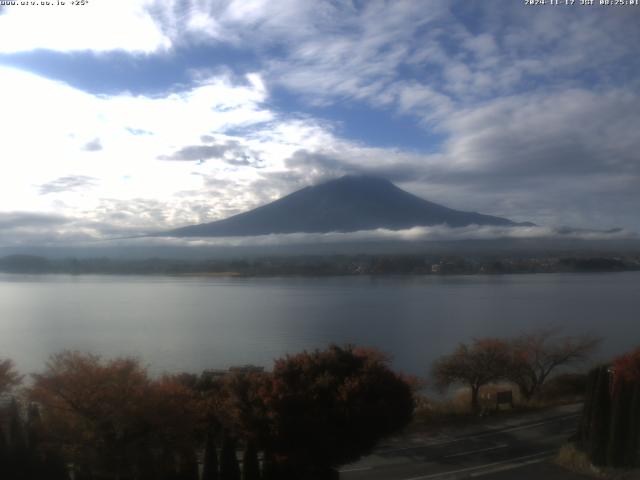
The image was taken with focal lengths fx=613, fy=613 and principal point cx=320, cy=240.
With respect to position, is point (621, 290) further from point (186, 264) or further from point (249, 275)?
point (186, 264)

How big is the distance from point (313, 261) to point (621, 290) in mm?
23322

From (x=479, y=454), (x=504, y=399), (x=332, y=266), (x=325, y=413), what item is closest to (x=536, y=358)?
(x=504, y=399)

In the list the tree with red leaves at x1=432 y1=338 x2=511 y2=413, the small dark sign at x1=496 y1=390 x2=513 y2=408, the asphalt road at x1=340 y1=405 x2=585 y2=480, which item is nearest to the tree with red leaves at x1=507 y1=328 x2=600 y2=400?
the tree with red leaves at x1=432 y1=338 x2=511 y2=413

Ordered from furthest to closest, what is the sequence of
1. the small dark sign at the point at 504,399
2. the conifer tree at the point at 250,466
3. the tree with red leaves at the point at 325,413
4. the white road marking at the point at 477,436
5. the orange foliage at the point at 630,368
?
1. the small dark sign at the point at 504,399
2. the white road marking at the point at 477,436
3. the orange foliage at the point at 630,368
4. the tree with red leaves at the point at 325,413
5. the conifer tree at the point at 250,466

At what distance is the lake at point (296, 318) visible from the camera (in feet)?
63.5

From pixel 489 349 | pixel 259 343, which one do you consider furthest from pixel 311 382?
pixel 259 343

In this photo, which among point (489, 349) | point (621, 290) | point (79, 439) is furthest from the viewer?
point (621, 290)

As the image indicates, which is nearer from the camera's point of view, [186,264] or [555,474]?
[555,474]

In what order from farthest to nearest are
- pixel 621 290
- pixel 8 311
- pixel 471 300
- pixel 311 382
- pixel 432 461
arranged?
1. pixel 621 290
2. pixel 471 300
3. pixel 8 311
4. pixel 432 461
5. pixel 311 382

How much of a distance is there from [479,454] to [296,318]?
19.0 meters

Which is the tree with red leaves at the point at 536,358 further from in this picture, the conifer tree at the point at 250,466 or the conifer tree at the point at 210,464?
the conifer tree at the point at 210,464

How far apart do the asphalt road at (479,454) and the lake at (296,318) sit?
5548 millimetres

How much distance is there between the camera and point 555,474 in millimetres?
7793

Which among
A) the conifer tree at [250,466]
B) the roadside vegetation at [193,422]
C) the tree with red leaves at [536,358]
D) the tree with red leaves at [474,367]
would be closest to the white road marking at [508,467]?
the roadside vegetation at [193,422]
